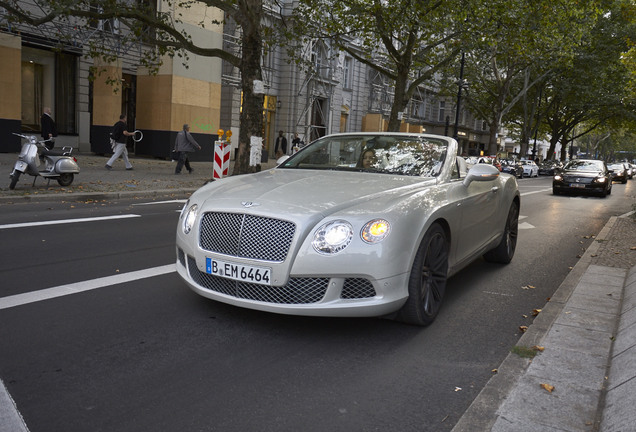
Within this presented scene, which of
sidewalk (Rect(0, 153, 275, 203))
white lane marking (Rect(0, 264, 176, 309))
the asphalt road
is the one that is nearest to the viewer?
the asphalt road

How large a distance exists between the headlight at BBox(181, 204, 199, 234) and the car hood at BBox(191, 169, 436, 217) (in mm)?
84

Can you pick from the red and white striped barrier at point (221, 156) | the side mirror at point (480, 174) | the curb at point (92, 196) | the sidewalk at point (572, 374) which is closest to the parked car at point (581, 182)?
the red and white striped barrier at point (221, 156)

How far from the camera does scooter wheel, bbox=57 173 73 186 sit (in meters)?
12.5

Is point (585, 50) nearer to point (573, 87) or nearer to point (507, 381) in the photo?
point (573, 87)

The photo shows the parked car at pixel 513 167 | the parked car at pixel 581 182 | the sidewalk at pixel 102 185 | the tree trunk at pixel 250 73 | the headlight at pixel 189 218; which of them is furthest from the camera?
the parked car at pixel 513 167

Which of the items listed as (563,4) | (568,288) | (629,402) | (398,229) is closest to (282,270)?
(398,229)

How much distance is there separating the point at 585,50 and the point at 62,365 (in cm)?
4731

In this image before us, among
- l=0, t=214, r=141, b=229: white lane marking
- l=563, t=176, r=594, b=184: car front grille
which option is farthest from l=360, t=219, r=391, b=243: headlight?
l=563, t=176, r=594, b=184: car front grille

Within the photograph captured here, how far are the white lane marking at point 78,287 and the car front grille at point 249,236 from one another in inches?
59.2

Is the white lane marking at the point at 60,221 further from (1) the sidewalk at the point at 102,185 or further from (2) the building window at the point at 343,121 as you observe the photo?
(2) the building window at the point at 343,121

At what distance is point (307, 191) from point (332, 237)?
630 millimetres

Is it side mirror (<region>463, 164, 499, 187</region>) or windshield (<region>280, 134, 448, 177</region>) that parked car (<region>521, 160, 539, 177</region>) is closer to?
side mirror (<region>463, 164, 499, 187</region>)

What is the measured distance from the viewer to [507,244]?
705 cm

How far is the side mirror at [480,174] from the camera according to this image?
539cm
